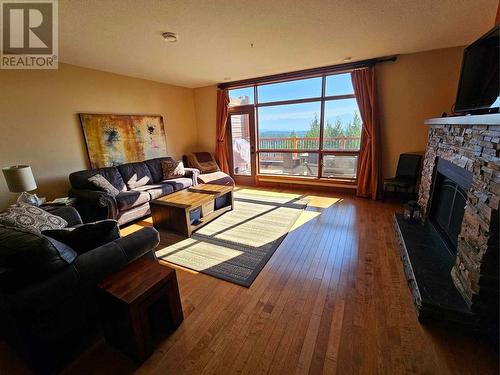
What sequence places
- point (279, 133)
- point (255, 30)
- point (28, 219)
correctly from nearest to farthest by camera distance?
point (28, 219)
point (255, 30)
point (279, 133)

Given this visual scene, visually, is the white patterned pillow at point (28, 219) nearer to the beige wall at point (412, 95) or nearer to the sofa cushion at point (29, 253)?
the sofa cushion at point (29, 253)

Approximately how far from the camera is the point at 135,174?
3832 mm

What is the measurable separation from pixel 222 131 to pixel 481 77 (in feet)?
14.3

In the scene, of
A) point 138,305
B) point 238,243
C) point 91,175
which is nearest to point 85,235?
point 138,305

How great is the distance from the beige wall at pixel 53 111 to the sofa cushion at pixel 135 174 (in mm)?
562

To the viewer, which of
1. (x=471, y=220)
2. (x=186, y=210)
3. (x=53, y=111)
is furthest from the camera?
(x=53, y=111)

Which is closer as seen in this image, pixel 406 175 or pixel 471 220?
pixel 471 220

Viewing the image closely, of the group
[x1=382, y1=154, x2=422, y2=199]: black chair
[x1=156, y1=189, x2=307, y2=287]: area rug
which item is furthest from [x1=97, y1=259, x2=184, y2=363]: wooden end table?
[x1=382, y1=154, x2=422, y2=199]: black chair

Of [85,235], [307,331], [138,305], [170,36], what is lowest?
[307,331]

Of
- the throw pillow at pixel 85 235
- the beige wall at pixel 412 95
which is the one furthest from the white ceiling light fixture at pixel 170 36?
the beige wall at pixel 412 95

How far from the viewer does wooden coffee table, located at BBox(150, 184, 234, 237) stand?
109 inches

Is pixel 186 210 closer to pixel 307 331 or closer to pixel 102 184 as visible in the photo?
pixel 102 184

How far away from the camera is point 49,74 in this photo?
3008 mm

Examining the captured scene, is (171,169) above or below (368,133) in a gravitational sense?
below
